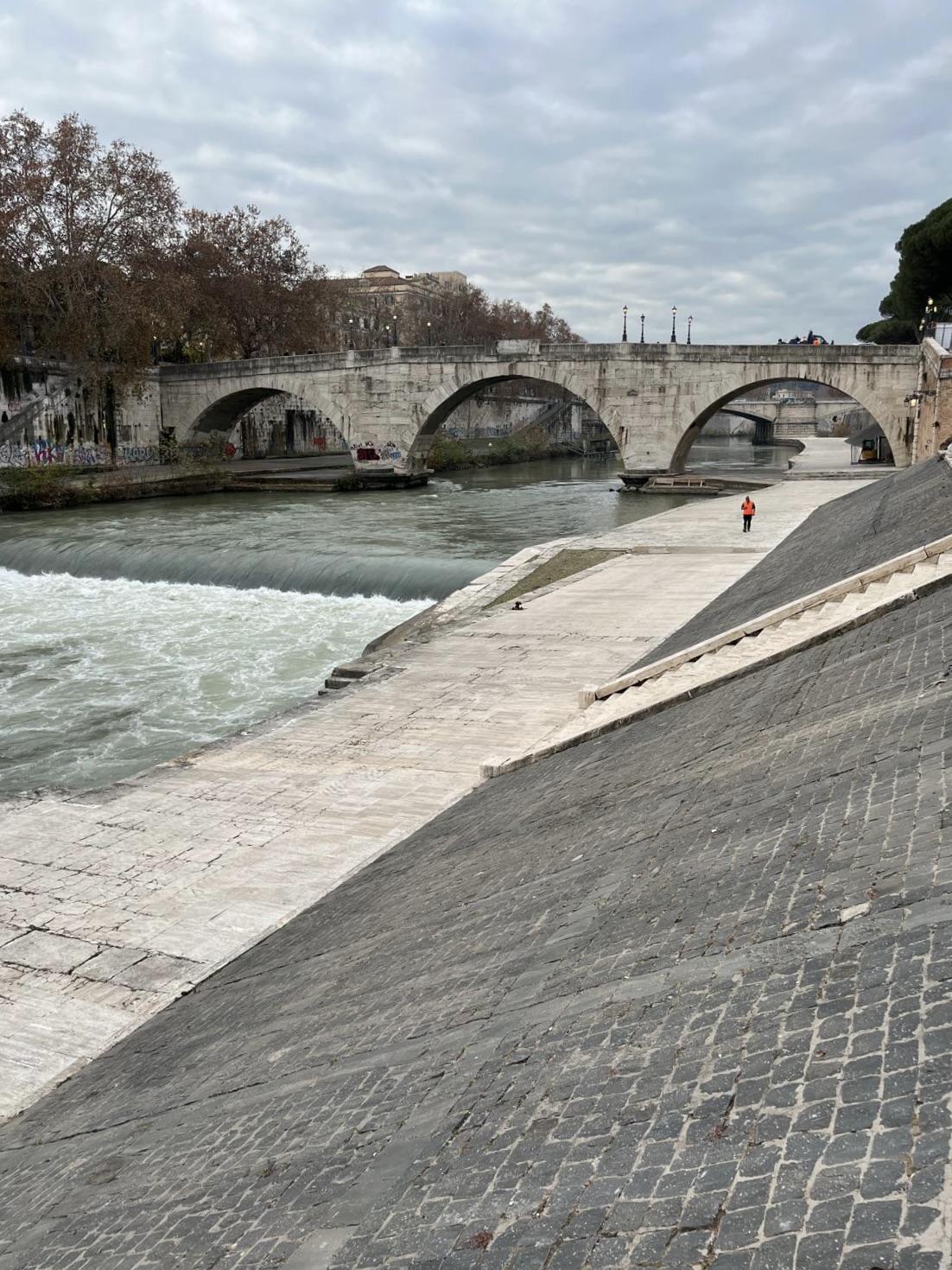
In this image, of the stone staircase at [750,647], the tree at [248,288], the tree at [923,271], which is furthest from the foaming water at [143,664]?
the tree at [923,271]

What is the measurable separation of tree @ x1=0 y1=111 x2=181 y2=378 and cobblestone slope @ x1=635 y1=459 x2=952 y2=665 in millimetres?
31376

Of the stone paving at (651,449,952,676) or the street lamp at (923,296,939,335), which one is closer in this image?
the stone paving at (651,449,952,676)

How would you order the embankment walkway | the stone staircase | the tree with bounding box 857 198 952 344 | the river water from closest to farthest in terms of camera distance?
the embankment walkway, the stone staircase, the river water, the tree with bounding box 857 198 952 344

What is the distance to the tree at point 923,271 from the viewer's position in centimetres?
5397

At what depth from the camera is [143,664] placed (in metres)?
17.8

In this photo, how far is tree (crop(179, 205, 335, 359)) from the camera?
185 feet

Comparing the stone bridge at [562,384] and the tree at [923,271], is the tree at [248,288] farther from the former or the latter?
the tree at [923,271]

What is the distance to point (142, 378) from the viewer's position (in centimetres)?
4847

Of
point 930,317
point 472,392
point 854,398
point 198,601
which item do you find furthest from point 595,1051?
point 930,317

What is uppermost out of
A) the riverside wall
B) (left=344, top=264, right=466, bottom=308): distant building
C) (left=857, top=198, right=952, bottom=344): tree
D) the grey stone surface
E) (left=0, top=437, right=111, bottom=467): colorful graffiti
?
(left=344, top=264, right=466, bottom=308): distant building

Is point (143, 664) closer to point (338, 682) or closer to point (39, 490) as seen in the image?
point (338, 682)

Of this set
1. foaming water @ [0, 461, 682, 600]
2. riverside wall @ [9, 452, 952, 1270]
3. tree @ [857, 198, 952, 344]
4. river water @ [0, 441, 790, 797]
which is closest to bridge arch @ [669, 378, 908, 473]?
foaming water @ [0, 461, 682, 600]

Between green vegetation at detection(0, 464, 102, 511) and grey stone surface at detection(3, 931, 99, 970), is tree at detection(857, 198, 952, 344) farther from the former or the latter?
grey stone surface at detection(3, 931, 99, 970)

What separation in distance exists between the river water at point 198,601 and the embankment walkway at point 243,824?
5.71 ft
